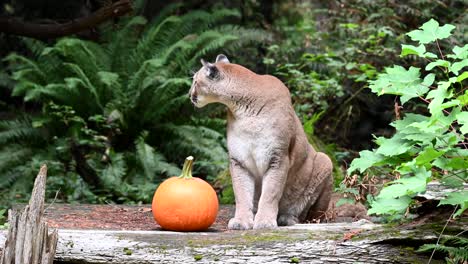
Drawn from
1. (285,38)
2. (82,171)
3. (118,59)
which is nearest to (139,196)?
(82,171)

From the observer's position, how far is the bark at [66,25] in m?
8.13

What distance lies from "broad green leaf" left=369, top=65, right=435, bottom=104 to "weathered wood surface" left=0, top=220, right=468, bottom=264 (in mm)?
823

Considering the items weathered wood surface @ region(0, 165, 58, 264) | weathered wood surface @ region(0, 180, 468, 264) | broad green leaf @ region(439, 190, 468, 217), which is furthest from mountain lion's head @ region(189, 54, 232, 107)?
broad green leaf @ region(439, 190, 468, 217)

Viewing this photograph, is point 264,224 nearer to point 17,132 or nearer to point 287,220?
point 287,220

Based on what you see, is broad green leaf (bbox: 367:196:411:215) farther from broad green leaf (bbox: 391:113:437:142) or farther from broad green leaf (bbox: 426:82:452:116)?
broad green leaf (bbox: 426:82:452:116)

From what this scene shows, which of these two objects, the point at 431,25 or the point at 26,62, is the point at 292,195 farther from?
the point at 26,62

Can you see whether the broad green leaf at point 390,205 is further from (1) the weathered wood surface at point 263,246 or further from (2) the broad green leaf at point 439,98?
(2) the broad green leaf at point 439,98

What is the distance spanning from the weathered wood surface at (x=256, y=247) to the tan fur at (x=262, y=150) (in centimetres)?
73

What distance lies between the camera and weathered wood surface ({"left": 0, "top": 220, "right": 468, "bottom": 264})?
421cm

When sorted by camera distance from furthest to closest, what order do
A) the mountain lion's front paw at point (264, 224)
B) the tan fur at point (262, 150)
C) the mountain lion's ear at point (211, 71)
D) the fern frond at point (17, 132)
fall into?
1. the fern frond at point (17, 132)
2. the mountain lion's ear at point (211, 71)
3. the tan fur at point (262, 150)
4. the mountain lion's front paw at point (264, 224)

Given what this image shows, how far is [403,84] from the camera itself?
14.1 ft

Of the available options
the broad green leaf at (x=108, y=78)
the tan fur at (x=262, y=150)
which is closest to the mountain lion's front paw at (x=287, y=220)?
the tan fur at (x=262, y=150)

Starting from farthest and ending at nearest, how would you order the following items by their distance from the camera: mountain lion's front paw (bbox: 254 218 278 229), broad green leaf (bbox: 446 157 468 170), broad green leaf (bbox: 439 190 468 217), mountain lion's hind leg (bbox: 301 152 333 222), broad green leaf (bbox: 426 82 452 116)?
mountain lion's hind leg (bbox: 301 152 333 222), mountain lion's front paw (bbox: 254 218 278 229), broad green leaf (bbox: 446 157 468 170), broad green leaf (bbox: 439 190 468 217), broad green leaf (bbox: 426 82 452 116)

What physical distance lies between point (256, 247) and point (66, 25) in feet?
17.7
